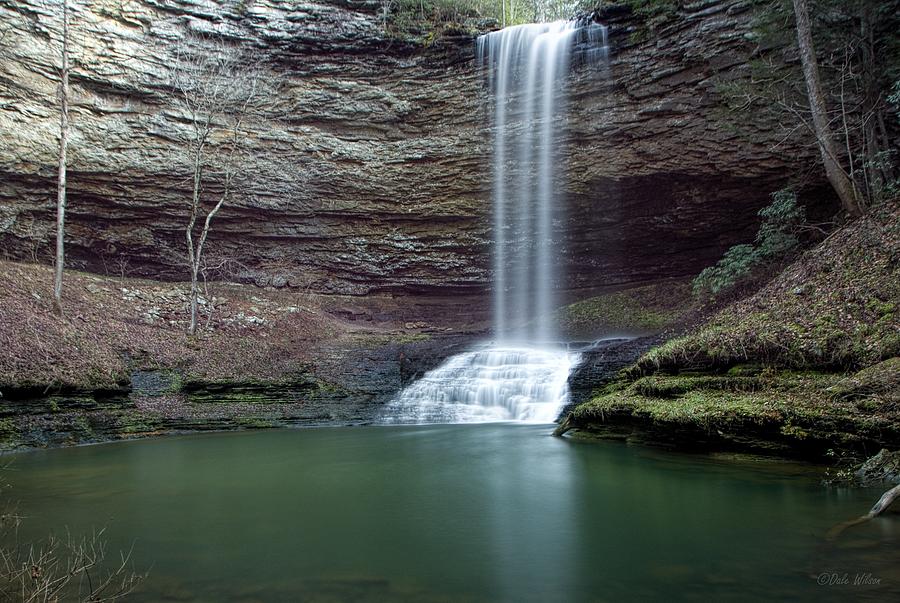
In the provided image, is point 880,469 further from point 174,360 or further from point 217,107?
point 217,107

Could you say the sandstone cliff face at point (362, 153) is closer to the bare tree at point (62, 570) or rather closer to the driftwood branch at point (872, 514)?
the driftwood branch at point (872, 514)

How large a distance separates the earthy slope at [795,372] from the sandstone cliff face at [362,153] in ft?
24.9

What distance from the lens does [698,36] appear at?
48.2 ft

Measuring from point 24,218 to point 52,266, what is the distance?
161cm

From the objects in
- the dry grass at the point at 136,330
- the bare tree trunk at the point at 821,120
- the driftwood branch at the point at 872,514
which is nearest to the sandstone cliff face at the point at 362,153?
the dry grass at the point at 136,330

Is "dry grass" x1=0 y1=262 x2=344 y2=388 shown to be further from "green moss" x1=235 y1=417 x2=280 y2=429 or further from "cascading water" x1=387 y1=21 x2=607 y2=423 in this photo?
"cascading water" x1=387 y1=21 x2=607 y2=423

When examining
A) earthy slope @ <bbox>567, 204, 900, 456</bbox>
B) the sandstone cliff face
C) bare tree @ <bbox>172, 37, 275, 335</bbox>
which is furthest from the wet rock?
bare tree @ <bbox>172, 37, 275, 335</bbox>

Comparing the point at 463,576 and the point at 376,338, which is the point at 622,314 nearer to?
the point at 376,338

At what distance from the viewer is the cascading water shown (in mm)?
12086

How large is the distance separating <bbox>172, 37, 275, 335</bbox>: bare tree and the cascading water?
24.1 ft

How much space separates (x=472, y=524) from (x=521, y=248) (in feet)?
52.4

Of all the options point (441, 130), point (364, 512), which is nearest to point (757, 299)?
point (364, 512)

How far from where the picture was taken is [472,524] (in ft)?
15.6

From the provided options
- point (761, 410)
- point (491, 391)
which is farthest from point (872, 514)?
point (491, 391)
